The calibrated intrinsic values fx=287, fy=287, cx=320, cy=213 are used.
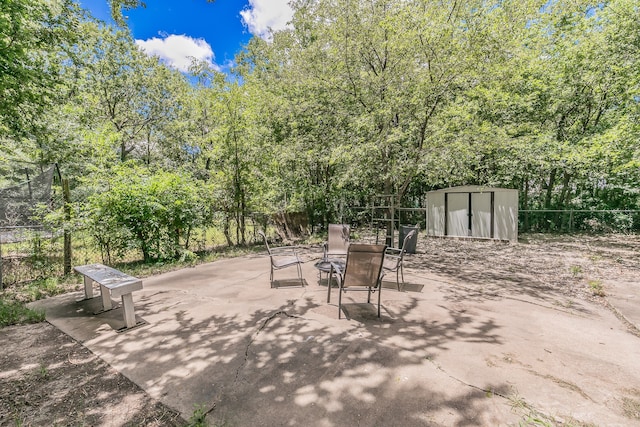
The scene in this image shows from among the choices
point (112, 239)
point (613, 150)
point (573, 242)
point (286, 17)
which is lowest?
point (573, 242)

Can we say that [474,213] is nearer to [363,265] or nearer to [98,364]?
[363,265]

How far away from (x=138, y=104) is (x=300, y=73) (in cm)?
1205

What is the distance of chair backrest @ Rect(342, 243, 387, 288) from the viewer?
335cm

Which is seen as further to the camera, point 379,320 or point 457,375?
point 379,320

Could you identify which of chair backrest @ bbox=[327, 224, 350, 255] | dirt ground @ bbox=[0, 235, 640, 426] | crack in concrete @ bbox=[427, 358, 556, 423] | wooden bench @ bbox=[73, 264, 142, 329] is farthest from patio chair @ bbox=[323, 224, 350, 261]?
crack in concrete @ bbox=[427, 358, 556, 423]

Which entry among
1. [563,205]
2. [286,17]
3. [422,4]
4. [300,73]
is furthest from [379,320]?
[286,17]

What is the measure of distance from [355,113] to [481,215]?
6002 millimetres

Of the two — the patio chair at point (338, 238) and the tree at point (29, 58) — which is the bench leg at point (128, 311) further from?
the patio chair at point (338, 238)

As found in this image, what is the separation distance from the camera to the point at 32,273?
16.8 ft

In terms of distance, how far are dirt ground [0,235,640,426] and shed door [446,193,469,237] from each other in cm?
402

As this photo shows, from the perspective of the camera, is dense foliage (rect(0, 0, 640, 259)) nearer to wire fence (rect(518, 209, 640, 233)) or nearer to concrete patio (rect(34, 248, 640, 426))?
wire fence (rect(518, 209, 640, 233))

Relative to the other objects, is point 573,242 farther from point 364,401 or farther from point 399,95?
point 364,401

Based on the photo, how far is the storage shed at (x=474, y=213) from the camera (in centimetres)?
984

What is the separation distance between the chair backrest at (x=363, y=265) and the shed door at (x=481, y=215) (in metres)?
8.53
